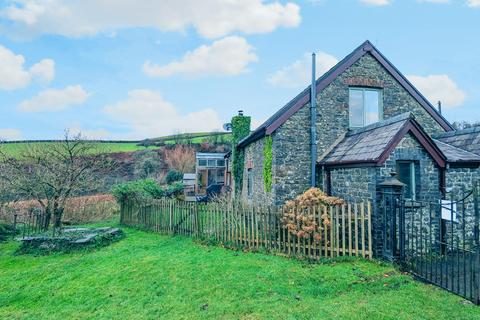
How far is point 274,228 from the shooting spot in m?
9.82

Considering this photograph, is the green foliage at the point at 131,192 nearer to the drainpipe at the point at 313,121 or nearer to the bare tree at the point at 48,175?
the bare tree at the point at 48,175

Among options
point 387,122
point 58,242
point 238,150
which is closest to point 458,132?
point 387,122

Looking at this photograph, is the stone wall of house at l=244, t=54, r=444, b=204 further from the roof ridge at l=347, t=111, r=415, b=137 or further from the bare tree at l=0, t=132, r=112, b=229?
the bare tree at l=0, t=132, r=112, b=229

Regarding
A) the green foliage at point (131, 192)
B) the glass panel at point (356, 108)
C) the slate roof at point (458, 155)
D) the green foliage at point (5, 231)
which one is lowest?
the green foliage at point (5, 231)

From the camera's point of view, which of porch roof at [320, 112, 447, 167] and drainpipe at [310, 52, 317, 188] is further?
drainpipe at [310, 52, 317, 188]

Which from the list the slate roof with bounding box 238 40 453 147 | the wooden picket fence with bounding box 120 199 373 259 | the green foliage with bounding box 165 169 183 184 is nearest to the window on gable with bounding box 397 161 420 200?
the wooden picket fence with bounding box 120 199 373 259

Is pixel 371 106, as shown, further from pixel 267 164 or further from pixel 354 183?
pixel 267 164

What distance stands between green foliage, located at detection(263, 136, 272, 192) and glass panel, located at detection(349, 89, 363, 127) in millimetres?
4095

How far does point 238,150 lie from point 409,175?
11463mm

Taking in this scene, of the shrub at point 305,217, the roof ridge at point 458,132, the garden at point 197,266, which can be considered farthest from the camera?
the roof ridge at point 458,132

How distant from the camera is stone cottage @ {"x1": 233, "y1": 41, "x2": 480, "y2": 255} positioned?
9898 millimetres

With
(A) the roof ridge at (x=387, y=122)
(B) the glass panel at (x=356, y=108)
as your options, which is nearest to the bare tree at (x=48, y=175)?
(A) the roof ridge at (x=387, y=122)

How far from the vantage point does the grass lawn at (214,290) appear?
18.8 ft

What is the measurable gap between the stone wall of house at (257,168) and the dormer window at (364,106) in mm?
4419
